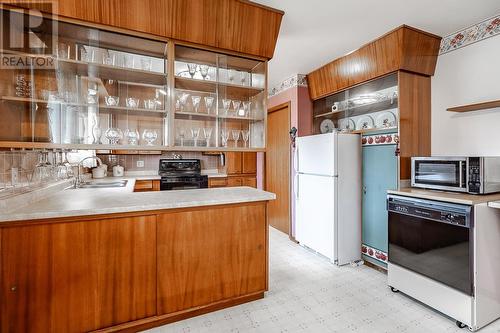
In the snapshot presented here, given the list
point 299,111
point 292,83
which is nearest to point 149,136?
point 299,111

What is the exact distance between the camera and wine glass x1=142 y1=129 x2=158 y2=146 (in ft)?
7.30

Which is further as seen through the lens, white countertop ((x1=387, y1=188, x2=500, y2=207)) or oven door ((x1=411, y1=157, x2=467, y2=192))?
oven door ((x1=411, y1=157, x2=467, y2=192))

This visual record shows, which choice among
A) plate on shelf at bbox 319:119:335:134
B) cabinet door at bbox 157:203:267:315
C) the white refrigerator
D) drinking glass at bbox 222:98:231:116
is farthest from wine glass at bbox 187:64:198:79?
plate on shelf at bbox 319:119:335:134

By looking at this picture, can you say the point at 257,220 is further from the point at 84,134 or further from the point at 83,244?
the point at 84,134

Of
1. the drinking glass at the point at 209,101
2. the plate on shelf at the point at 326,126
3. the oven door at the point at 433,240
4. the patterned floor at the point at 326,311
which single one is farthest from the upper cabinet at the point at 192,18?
the patterned floor at the point at 326,311

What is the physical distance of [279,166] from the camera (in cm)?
440

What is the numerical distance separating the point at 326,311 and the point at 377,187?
1.50m

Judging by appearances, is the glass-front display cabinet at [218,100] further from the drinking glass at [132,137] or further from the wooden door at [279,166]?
the wooden door at [279,166]

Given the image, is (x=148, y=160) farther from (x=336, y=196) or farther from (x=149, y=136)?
(x=336, y=196)

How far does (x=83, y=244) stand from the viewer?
159 cm

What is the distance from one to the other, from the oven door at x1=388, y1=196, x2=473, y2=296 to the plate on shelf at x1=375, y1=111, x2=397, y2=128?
3.23 ft

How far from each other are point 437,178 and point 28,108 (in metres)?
3.48

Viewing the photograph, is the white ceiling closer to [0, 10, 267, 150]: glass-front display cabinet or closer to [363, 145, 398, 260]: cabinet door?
[0, 10, 267, 150]: glass-front display cabinet

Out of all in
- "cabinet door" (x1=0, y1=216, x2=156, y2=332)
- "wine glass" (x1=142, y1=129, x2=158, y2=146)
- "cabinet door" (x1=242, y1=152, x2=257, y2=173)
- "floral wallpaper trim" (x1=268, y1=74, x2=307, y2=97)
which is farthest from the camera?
"cabinet door" (x1=242, y1=152, x2=257, y2=173)
